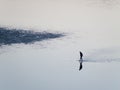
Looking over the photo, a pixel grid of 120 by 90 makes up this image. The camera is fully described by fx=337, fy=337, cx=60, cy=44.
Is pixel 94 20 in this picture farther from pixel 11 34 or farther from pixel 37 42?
pixel 11 34

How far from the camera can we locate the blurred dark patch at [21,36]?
3.49 meters

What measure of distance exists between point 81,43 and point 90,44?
11cm

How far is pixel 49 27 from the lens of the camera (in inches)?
142

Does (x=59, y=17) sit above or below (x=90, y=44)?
above

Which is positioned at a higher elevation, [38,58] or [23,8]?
[23,8]

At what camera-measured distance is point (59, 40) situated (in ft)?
12.0

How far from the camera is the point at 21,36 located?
356 centimetres

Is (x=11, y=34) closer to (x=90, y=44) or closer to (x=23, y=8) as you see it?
(x=23, y=8)

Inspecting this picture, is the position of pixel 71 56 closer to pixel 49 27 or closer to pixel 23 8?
pixel 49 27

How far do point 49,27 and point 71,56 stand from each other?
391 millimetres

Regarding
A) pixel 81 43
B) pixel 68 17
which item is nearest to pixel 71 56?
pixel 81 43

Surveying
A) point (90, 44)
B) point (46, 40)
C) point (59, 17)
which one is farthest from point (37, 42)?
point (90, 44)

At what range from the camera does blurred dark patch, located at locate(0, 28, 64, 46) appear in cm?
349

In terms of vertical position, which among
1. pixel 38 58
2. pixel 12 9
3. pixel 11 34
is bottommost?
pixel 38 58
